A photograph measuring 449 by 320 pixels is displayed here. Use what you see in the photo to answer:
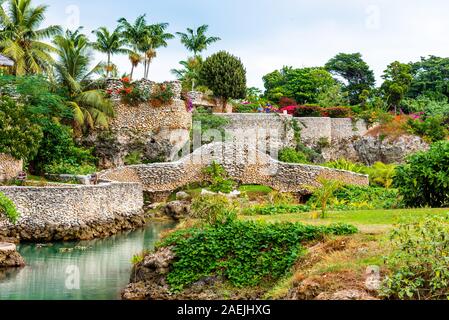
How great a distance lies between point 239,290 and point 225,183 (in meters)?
20.3

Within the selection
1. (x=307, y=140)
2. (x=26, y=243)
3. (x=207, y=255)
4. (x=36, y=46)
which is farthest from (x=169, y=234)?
(x=307, y=140)

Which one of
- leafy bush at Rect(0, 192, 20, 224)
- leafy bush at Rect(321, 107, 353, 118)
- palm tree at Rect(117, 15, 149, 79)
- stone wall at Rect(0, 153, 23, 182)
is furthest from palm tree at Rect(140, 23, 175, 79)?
leafy bush at Rect(0, 192, 20, 224)

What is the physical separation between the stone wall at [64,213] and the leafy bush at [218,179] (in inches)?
267

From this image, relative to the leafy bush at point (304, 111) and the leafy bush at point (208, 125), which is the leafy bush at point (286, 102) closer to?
the leafy bush at point (304, 111)

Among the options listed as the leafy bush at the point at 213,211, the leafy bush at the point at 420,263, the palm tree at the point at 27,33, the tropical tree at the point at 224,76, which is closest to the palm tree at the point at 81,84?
the palm tree at the point at 27,33

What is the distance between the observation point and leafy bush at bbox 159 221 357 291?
14.9 m

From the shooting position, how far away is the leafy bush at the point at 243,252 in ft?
49.0

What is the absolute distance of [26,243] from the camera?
24891mm

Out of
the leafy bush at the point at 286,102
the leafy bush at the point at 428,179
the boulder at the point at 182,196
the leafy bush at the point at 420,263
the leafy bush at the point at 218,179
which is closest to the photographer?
the leafy bush at the point at 420,263

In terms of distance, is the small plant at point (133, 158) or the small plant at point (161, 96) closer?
the small plant at point (133, 158)

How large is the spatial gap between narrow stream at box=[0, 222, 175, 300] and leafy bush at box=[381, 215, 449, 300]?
7084 mm

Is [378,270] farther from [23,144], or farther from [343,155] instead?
[343,155]

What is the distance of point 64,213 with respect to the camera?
1023 inches

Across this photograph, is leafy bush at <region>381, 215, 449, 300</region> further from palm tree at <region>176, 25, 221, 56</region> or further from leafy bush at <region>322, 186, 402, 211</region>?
palm tree at <region>176, 25, 221, 56</region>
